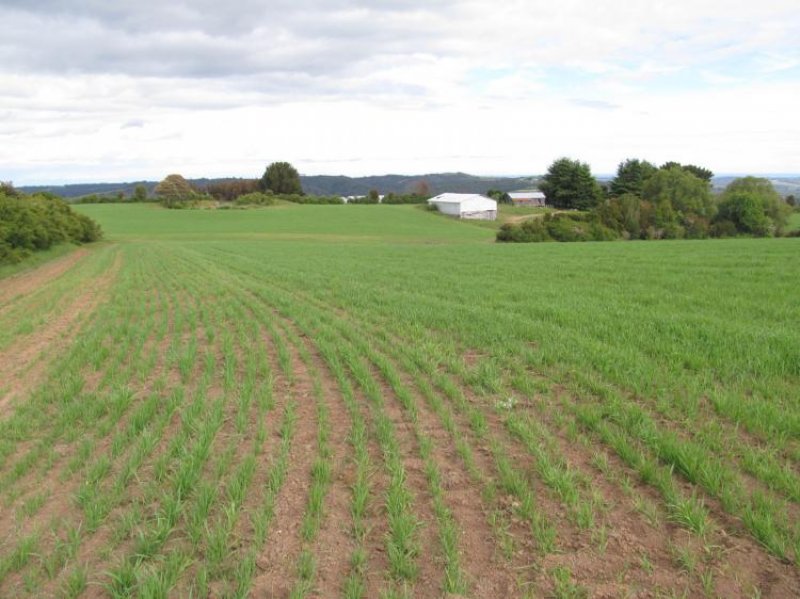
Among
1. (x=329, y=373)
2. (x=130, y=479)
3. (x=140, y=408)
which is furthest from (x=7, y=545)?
(x=329, y=373)

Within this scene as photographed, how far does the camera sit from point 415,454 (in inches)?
189

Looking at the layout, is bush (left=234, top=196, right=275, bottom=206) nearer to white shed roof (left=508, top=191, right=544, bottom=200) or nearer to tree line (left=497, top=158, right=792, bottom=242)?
white shed roof (left=508, top=191, right=544, bottom=200)

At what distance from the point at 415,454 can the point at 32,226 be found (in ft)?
119

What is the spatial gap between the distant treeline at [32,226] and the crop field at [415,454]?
23869 mm

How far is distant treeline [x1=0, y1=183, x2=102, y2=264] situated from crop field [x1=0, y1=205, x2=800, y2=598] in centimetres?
2387

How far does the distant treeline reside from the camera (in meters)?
30.0

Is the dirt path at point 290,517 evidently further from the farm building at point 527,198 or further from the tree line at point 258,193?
the farm building at point 527,198

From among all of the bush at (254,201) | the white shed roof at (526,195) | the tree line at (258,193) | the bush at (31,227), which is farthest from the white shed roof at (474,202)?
the bush at (31,227)

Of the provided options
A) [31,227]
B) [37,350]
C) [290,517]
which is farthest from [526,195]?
[290,517]

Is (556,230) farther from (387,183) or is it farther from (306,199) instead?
(387,183)

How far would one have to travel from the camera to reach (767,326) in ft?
26.9

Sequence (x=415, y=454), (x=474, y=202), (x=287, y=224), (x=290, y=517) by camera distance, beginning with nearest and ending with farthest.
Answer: (x=290, y=517) < (x=415, y=454) < (x=287, y=224) < (x=474, y=202)

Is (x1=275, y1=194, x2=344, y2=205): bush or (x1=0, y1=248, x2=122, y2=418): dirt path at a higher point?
(x1=275, y1=194, x2=344, y2=205): bush

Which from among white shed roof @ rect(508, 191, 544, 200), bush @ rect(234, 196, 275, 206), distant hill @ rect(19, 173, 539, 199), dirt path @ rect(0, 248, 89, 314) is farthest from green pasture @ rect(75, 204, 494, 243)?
distant hill @ rect(19, 173, 539, 199)
